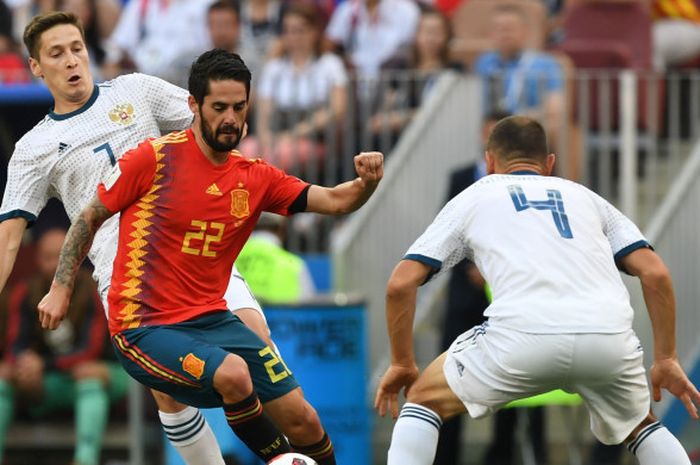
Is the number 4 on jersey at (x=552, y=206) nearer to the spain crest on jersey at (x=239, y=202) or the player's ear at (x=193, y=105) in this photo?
the spain crest on jersey at (x=239, y=202)

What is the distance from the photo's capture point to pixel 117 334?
852cm

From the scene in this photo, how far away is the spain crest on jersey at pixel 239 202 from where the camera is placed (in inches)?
334

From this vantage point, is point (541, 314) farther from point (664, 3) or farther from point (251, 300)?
point (664, 3)

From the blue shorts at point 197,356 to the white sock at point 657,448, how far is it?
5.55 feet

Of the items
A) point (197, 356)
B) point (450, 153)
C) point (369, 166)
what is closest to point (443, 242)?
point (369, 166)

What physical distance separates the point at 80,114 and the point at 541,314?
2.62m

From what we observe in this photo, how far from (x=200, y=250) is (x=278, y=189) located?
49 centimetres

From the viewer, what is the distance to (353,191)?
8.43 metres

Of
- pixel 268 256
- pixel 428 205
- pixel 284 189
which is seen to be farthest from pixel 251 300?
pixel 428 205

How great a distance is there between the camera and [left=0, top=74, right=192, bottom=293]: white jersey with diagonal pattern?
8.90 metres

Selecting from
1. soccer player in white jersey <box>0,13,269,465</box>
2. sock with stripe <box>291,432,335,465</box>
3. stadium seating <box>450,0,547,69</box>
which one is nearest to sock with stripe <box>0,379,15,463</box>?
stadium seating <box>450,0,547,69</box>

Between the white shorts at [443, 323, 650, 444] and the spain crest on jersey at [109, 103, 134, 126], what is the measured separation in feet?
6.74

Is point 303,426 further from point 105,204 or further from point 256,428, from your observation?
point 105,204

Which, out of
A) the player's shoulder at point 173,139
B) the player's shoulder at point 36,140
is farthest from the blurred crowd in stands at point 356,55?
the player's shoulder at point 173,139
